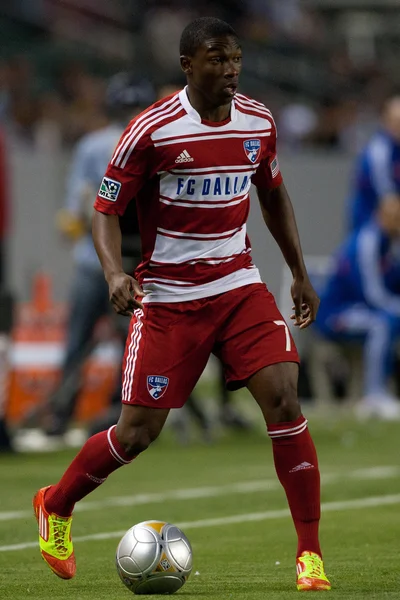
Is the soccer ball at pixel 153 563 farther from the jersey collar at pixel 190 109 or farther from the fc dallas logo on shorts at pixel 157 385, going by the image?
the jersey collar at pixel 190 109

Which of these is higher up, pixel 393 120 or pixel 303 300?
pixel 393 120

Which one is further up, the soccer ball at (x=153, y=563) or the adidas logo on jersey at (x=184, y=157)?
the adidas logo on jersey at (x=184, y=157)

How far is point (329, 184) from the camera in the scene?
21594 millimetres

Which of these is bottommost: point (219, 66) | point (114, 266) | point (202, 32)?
point (114, 266)

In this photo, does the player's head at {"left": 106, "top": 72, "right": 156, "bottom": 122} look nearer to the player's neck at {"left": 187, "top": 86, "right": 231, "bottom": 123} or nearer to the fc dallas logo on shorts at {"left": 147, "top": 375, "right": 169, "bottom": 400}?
the player's neck at {"left": 187, "top": 86, "right": 231, "bottom": 123}

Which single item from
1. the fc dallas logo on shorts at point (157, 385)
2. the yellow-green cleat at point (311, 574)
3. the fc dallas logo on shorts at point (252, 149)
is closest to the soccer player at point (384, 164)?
the fc dallas logo on shorts at point (252, 149)

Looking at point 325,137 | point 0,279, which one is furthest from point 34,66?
point 0,279

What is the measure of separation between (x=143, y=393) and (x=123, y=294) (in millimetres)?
534

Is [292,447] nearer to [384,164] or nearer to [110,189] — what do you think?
[110,189]

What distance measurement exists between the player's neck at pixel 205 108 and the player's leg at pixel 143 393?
81cm

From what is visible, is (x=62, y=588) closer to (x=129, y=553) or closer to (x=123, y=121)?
(x=129, y=553)

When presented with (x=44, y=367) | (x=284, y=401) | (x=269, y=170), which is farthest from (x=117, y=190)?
(x=44, y=367)

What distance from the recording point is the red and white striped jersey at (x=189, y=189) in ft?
19.8

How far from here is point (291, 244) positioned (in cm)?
639
